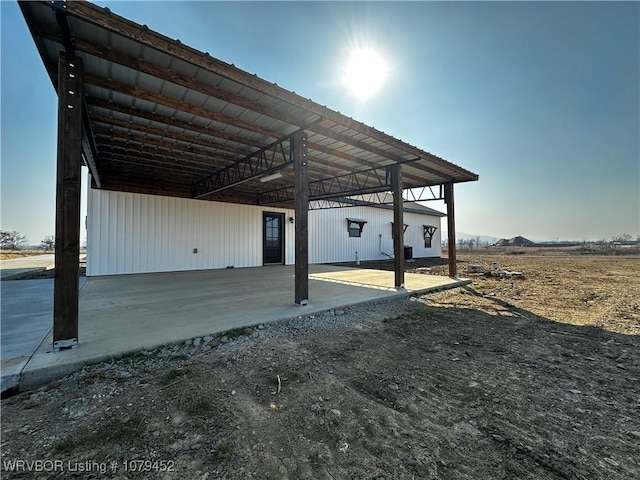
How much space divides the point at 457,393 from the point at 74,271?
12.1ft

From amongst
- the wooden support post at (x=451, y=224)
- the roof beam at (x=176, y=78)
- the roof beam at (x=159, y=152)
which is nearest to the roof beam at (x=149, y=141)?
the roof beam at (x=159, y=152)

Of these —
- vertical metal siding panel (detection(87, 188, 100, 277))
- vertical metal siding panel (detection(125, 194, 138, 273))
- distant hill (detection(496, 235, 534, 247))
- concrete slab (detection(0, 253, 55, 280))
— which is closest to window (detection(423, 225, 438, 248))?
vertical metal siding panel (detection(125, 194, 138, 273))

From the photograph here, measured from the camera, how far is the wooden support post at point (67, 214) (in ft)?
8.31

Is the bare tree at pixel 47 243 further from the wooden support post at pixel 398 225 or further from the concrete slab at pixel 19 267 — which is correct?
the wooden support post at pixel 398 225

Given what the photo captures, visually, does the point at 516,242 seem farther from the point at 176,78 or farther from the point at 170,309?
the point at 176,78

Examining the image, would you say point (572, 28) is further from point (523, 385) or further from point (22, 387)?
point (22, 387)

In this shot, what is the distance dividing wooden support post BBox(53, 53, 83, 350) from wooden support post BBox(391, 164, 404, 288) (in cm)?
558

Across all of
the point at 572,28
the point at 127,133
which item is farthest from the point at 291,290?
the point at 572,28

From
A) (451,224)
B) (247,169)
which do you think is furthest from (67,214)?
(451,224)

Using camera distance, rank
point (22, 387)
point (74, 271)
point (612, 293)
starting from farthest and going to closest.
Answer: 1. point (612, 293)
2. point (74, 271)
3. point (22, 387)

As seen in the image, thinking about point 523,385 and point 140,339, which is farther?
point 140,339

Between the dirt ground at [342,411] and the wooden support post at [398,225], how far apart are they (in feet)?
9.58

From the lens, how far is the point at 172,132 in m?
5.12

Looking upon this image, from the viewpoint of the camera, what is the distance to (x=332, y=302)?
15.5ft
